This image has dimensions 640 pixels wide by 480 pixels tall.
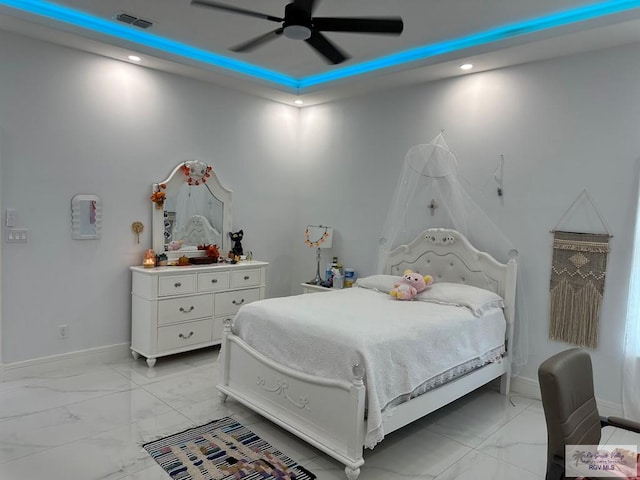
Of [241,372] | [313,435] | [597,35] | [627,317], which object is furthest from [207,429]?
[597,35]

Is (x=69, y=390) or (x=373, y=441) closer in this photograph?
(x=373, y=441)

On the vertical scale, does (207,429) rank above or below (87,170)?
below

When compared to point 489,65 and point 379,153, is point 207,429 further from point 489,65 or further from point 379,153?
point 489,65

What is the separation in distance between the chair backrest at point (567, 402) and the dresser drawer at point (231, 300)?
134 inches

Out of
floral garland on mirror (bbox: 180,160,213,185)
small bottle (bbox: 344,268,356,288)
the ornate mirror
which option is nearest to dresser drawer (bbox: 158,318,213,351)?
the ornate mirror

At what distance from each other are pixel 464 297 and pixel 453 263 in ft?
2.08

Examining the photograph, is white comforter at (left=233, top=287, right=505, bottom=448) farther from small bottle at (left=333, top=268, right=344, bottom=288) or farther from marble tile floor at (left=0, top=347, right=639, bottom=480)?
small bottle at (left=333, top=268, right=344, bottom=288)

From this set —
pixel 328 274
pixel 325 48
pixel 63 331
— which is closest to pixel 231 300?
pixel 328 274

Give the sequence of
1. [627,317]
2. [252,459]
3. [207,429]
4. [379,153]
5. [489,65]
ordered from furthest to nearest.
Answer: [379,153], [489,65], [627,317], [207,429], [252,459]

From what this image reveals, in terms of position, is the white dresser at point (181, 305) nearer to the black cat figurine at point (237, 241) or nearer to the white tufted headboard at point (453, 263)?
the black cat figurine at point (237, 241)

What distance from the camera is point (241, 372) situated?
3262 mm

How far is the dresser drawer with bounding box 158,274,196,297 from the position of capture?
13.6 ft

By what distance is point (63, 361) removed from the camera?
401cm

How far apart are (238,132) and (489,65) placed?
275cm
